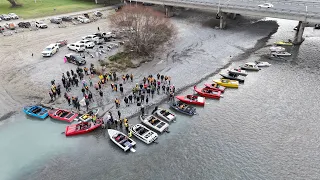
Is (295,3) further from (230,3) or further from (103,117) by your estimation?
(103,117)

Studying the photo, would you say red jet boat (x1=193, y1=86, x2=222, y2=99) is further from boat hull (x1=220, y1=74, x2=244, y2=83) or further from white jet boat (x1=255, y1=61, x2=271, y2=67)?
white jet boat (x1=255, y1=61, x2=271, y2=67)

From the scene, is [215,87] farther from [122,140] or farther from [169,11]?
[169,11]

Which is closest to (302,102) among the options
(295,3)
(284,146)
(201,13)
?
(284,146)

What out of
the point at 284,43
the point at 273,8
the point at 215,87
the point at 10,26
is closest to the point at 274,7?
the point at 273,8

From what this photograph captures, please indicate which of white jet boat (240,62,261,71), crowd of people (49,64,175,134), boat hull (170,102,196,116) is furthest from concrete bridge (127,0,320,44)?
boat hull (170,102,196,116)

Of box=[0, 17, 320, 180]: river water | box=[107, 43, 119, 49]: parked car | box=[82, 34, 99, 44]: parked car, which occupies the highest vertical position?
box=[82, 34, 99, 44]: parked car
